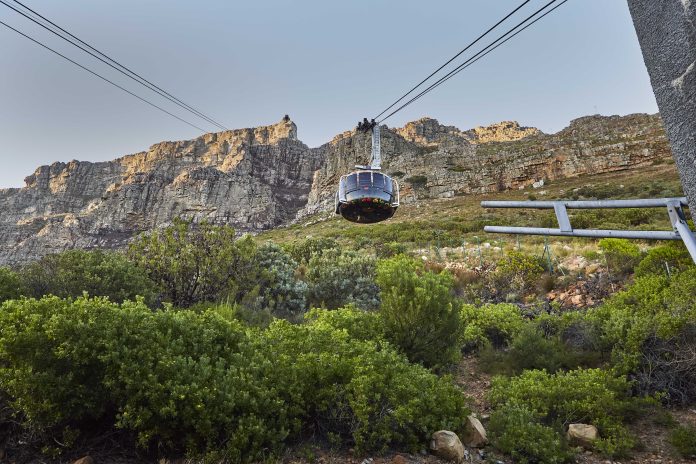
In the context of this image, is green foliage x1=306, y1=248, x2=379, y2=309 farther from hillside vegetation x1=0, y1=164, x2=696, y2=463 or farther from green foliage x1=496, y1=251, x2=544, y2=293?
green foliage x1=496, y1=251, x2=544, y2=293

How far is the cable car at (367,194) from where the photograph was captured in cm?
920

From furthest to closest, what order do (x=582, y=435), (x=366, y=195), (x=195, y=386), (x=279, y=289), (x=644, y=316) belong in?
(x=279, y=289) < (x=366, y=195) < (x=644, y=316) < (x=582, y=435) < (x=195, y=386)

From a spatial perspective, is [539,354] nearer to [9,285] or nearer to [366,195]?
[366,195]

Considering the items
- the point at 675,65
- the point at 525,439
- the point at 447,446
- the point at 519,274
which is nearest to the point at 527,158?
the point at 519,274

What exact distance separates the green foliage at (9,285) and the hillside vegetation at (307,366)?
0.04m

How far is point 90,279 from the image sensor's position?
850cm

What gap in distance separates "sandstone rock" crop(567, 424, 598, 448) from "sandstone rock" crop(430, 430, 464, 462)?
1.96m

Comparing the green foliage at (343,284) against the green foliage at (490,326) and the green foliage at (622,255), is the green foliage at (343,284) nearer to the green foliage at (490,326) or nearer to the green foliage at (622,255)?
the green foliage at (490,326)

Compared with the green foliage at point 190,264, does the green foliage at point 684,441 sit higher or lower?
lower

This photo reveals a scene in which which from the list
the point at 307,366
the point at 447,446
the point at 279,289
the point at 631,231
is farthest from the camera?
the point at 279,289

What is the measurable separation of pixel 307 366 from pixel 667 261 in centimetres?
918

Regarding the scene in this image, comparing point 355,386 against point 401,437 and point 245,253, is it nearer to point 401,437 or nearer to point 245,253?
point 401,437

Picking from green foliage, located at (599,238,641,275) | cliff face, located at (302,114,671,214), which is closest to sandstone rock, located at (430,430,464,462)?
green foliage, located at (599,238,641,275)

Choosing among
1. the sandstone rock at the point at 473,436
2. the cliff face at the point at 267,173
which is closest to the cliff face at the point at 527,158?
the cliff face at the point at 267,173
